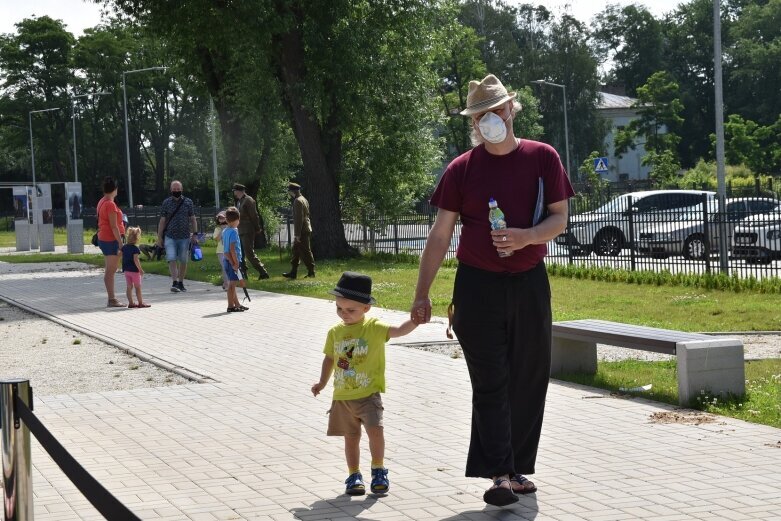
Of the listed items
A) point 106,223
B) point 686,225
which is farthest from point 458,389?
point 686,225

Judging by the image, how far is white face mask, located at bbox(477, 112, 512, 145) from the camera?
5.70 m

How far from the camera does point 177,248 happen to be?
20.2 metres

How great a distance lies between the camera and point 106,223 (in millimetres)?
18250

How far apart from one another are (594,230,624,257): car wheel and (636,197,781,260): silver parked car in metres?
1.20

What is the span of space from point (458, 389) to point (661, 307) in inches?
283

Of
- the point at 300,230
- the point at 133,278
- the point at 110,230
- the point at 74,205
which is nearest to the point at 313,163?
the point at 300,230

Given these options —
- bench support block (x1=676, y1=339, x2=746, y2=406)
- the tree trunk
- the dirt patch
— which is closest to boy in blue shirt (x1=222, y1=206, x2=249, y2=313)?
bench support block (x1=676, y1=339, x2=746, y2=406)

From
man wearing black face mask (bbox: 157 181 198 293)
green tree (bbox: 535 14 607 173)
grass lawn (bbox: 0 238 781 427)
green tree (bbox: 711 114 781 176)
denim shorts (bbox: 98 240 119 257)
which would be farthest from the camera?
green tree (bbox: 535 14 607 173)

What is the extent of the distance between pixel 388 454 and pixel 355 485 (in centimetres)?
105

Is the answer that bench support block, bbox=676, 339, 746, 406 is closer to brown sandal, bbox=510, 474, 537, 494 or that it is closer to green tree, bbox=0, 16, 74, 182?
brown sandal, bbox=510, 474, 537, 494

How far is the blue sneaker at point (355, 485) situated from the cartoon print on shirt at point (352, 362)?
454mm

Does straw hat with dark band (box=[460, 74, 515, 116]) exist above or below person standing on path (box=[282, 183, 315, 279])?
above

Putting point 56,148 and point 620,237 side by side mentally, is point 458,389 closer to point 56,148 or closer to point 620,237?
point 620,237

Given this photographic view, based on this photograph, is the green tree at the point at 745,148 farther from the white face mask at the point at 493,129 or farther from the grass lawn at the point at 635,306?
the white face mask at the point at 493,129
